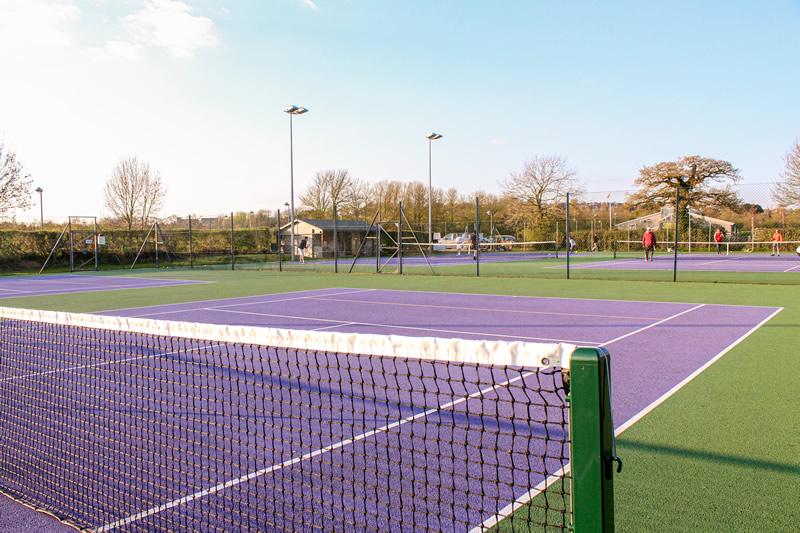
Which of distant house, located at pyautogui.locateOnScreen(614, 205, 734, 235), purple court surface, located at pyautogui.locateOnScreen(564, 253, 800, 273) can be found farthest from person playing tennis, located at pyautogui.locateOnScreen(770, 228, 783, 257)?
distant house, located at pyautogui.locateOnScreen(614, 205, 734, 235)

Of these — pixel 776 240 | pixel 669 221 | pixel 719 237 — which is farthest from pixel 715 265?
pixel 669 221

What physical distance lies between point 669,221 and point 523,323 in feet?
121

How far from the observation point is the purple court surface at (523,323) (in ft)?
16.1

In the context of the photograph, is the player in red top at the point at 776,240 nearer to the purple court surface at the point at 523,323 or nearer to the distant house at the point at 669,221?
the distant house at the point at 669,221

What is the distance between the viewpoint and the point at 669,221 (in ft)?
138

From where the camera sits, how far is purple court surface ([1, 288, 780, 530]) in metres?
4.91

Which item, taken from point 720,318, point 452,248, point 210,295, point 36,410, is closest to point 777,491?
point 36,410

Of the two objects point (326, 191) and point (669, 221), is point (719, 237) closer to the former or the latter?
point (669, 221)

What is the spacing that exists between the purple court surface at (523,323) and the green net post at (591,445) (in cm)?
140

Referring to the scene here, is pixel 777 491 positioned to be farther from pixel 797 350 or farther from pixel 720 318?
pixel 720 318

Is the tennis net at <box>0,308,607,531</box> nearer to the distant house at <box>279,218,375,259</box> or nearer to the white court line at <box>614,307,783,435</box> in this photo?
the white court line at <box>614,307,783,435</box>

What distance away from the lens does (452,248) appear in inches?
1661

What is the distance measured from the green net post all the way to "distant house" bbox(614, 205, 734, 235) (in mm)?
38123

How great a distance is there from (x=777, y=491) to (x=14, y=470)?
4923mm
